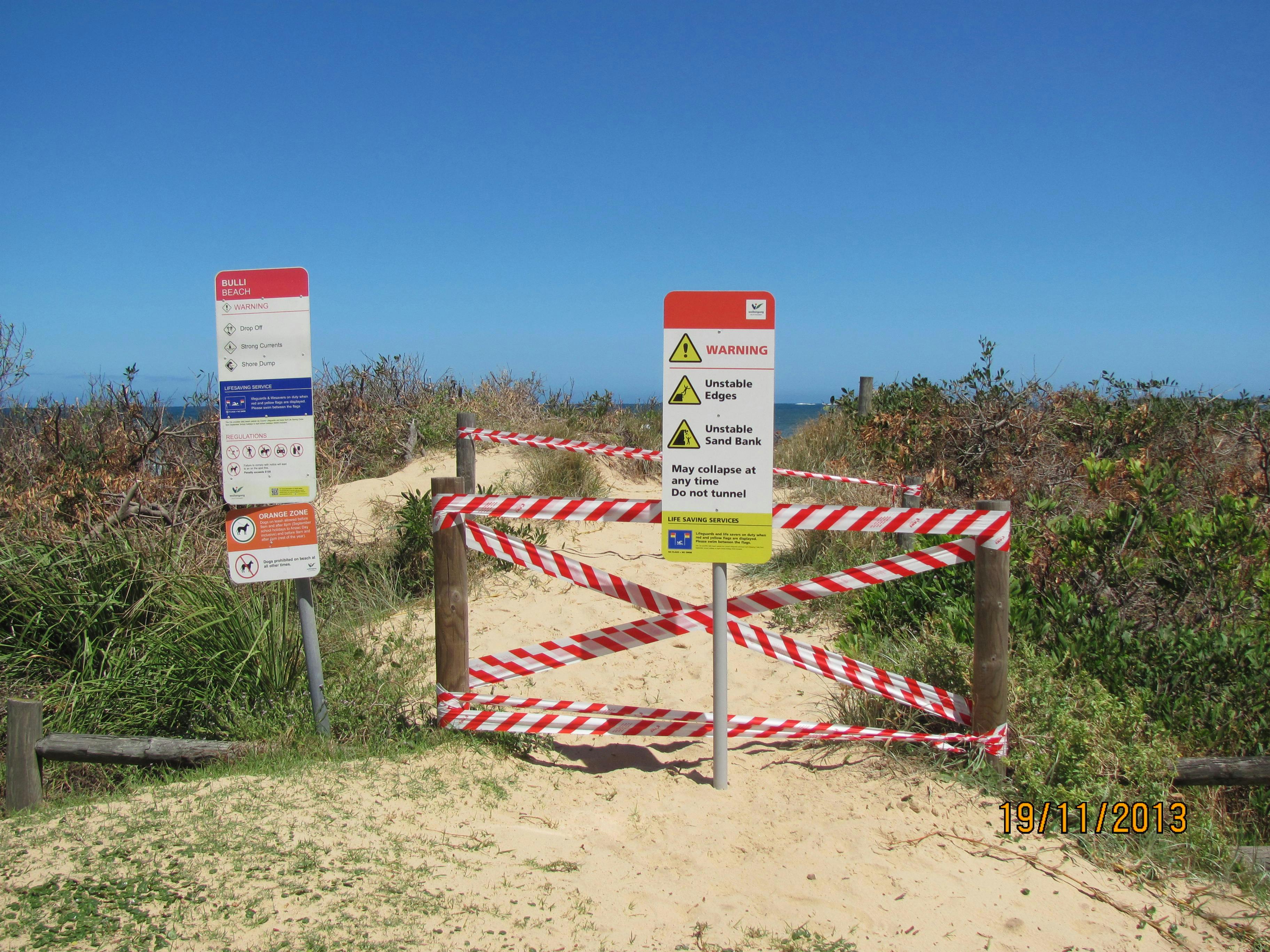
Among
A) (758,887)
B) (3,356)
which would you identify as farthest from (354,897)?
(3,356)

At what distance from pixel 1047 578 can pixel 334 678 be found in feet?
15.3

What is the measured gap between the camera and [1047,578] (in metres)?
5.40

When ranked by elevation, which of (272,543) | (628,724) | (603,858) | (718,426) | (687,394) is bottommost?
(603,858)

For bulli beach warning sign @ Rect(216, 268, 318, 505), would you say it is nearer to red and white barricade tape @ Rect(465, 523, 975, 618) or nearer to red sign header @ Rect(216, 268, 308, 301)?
red sign header @ Rect(216, 268, 308, 301)

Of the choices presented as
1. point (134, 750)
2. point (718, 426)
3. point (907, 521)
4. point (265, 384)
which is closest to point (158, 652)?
point (134, 750)

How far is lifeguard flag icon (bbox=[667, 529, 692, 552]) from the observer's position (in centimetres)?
379

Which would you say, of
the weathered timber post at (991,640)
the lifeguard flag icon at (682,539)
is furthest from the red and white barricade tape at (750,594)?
the lifeguard flag icon at (682,539)

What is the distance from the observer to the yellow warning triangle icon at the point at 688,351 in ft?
12.1

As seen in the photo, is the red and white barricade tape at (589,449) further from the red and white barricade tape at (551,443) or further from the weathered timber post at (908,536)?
the weathered timber post at (908,536)

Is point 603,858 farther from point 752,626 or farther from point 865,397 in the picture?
point 865,397

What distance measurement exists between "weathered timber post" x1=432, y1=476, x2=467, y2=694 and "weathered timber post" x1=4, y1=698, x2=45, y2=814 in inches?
81.5

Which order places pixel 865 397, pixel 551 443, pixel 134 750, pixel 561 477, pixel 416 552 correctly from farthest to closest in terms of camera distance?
pixel 865 397 < pixel 561 477 < pixel 551 443 < pixel 416 552 < pixel 134 750

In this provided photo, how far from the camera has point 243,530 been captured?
407cm

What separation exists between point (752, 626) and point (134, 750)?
3226 millimetres
